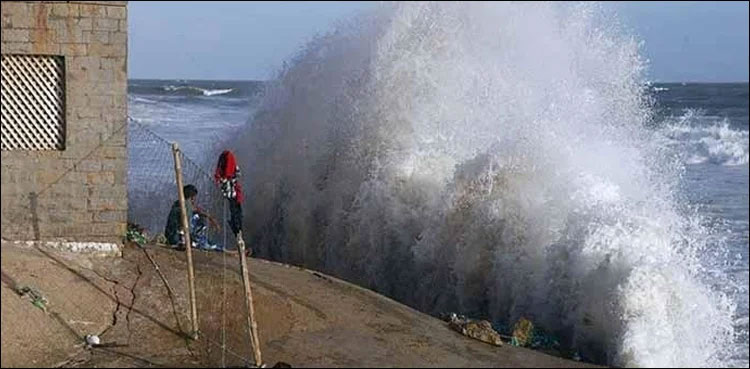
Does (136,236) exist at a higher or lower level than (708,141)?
lower

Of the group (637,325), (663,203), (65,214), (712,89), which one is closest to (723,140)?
(663,203)

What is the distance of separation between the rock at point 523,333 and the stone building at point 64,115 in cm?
457

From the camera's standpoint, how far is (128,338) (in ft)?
31.7

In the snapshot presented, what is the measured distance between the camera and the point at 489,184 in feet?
46.1

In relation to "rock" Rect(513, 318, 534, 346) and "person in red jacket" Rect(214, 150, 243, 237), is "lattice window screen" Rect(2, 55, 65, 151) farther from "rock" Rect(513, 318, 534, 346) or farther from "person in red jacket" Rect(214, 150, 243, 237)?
"rock" Rect(513, 318, 534, 346)

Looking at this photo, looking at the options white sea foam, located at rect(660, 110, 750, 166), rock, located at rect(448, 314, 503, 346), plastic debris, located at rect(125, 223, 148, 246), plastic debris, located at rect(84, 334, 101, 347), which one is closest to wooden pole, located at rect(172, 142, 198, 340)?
plastic debris, located at rect(84, 334, 101, 347)

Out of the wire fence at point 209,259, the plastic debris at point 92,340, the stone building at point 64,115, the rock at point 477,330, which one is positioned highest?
the stone building at point 64,115

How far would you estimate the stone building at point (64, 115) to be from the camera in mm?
11047

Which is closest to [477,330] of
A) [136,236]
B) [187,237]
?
[187,237]

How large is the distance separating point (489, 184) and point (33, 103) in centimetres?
618

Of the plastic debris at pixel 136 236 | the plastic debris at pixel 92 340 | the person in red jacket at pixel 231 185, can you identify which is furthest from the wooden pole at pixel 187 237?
the person in red jacket at pixel 231 185

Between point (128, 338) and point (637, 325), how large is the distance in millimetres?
5102

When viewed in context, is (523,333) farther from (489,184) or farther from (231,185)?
(231,185)

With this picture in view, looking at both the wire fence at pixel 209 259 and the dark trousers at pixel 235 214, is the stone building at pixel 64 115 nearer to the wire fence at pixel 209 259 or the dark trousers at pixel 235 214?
the wire fence at pixel 209 259
